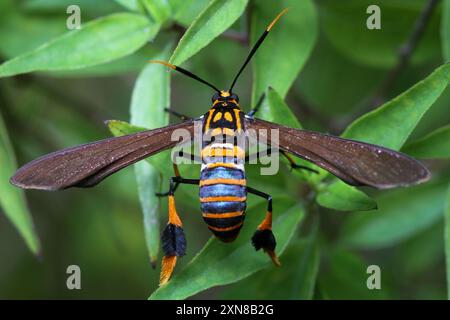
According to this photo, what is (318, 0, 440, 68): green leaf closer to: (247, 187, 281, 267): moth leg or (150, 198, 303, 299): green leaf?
(150, 198, 303, 299): green leaf

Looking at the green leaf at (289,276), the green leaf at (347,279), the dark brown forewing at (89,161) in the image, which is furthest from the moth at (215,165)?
the green leaf at (347,279)

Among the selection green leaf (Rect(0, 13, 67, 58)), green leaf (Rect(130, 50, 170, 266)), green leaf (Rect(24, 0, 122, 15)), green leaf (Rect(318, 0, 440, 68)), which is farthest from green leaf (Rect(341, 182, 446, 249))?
green leaf (Rect(0, 13, 67, 58))

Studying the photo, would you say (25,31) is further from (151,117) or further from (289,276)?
(289,276)

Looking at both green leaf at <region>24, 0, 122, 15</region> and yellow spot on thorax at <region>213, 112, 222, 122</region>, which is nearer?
yellow spot on thorax at <region>213, 112, 222, 122</region>

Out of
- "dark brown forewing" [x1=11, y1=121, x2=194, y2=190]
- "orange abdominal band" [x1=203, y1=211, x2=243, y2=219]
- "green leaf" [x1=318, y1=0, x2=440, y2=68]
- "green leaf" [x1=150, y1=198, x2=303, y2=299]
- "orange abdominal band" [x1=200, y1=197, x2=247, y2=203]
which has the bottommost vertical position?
"green leaf" [x1=150, y1=198, x2=303, y2=299]

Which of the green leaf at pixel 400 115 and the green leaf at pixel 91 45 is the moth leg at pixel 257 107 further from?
the green leaf at pixel 91 45
